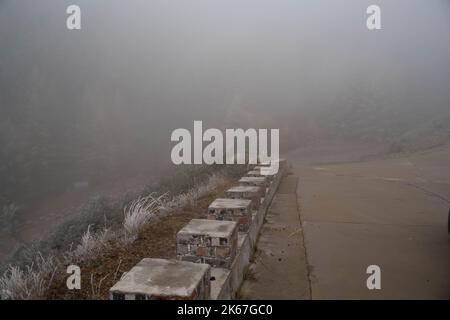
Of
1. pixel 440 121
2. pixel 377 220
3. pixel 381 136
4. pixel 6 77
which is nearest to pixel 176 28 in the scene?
pixel 6 77

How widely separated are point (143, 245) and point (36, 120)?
38943 mm

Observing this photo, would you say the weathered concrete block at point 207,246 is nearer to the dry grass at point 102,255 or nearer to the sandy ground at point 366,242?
the sandy ground at point 366,242

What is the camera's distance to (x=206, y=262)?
3.32 meters

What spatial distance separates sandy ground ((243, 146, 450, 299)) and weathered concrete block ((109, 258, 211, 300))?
961 mm

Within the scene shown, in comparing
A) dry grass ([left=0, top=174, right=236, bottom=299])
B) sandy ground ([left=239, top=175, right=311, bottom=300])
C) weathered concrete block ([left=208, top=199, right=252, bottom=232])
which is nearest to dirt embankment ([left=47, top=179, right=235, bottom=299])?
→ dry grass ([left=0, top=174, right=236, bottom=299])

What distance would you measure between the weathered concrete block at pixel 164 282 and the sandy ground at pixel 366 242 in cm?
96

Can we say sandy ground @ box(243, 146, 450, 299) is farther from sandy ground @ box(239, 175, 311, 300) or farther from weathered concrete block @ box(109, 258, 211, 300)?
weathered concrete block @ box(109, 258, 211, 300)

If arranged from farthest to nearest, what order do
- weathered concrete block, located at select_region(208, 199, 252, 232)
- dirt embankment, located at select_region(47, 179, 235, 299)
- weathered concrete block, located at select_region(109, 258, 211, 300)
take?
weathered concrete block, located at select_region(208, 199, 252, 232), dirt embankment, located at select_region(47, 179, 235, 299), weathered concrete block, located at select_region(109, 258, 211, 300)

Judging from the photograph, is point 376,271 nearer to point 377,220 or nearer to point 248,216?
point 248,216

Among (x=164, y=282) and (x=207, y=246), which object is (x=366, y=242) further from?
(x=164, y=282)

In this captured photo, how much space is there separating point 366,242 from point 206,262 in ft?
8.06

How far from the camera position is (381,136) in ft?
103

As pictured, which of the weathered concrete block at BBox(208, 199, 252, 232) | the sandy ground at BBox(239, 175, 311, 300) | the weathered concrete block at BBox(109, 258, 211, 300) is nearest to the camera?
the weathered concrete block at BBox(109, 258, 211, 300)

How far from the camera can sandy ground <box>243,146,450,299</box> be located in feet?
11.3
